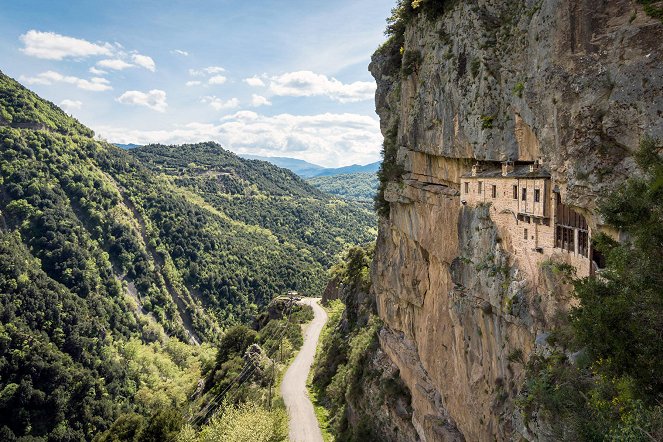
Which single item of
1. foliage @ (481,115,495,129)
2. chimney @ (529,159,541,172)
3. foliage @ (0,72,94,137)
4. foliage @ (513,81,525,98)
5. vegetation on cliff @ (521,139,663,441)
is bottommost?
vegetation on cliff @ (521,139,663,441)

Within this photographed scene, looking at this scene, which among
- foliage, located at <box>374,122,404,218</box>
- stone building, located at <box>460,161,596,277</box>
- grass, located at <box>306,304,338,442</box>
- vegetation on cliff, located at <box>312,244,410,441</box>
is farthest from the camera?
grass, located at <box>306,304,338,442</box>

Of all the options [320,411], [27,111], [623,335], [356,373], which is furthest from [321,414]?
[27,111]

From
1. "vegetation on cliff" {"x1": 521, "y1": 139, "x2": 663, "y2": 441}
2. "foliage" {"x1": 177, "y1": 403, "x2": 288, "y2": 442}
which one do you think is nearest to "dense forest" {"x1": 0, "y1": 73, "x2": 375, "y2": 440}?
"foliage" {"x1": 177, "y1": 403, "x2": 288, "y2": 442}

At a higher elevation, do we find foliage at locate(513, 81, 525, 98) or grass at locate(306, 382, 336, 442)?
foliage at locate(513, 81, 525, 98)

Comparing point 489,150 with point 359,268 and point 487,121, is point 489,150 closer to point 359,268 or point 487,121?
point 487,121

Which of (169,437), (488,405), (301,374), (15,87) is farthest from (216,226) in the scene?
(488,405)

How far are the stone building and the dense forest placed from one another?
4238 centimetres

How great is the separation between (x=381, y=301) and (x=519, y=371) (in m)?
17.9

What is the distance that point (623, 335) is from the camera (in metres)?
11.6

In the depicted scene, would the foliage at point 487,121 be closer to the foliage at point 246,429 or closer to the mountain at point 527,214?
the mountain at point 527,214

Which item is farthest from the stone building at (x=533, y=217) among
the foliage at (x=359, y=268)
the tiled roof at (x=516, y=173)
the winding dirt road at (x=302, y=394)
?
the foliage at (x=359, y=268)

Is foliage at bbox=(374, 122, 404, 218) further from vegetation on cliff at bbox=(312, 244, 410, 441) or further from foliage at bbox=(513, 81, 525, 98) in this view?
vegetation on cliff at bbox=(312, 244, 410, 441)

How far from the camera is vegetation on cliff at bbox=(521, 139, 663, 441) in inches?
429

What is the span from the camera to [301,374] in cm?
5941
